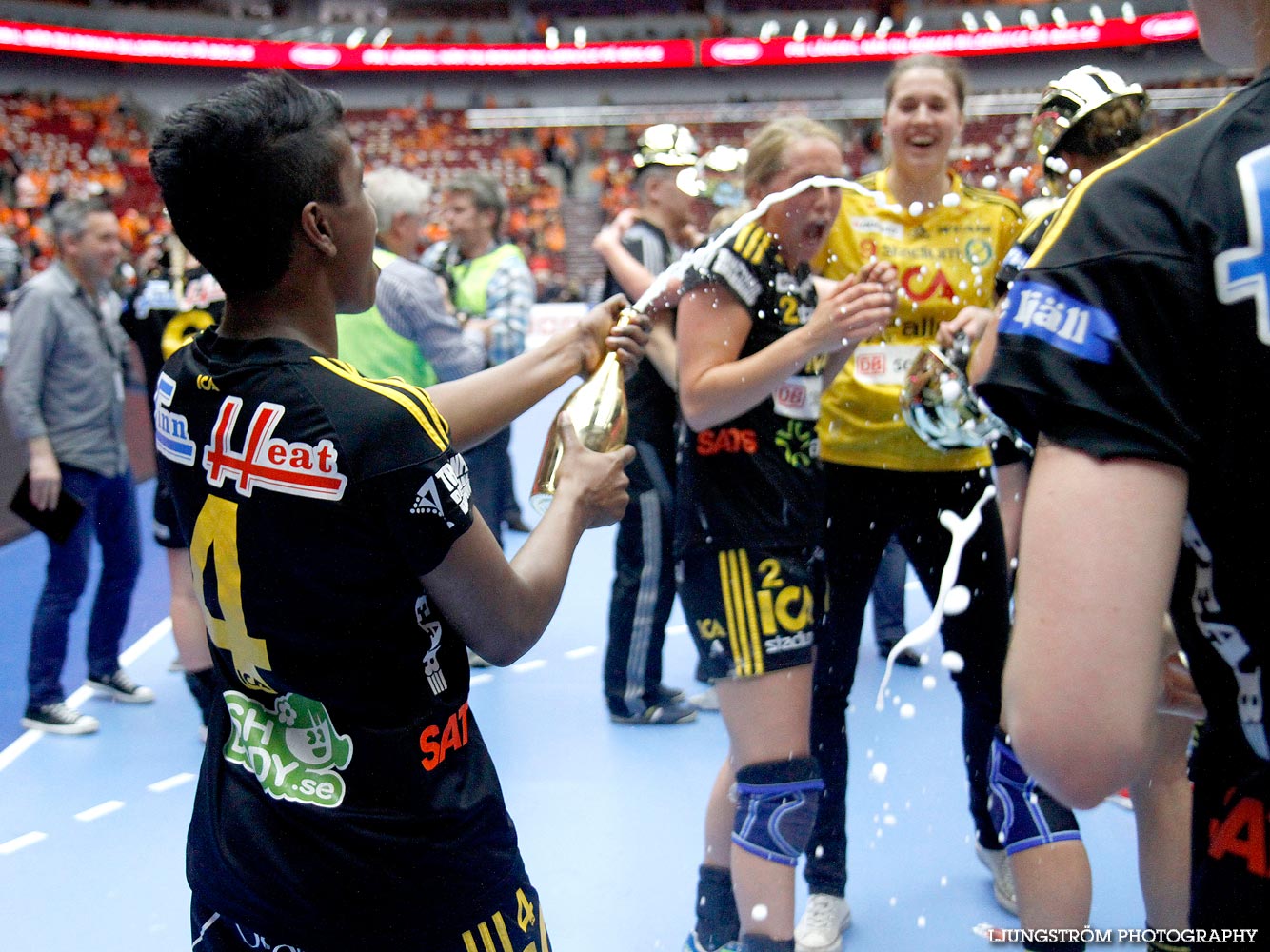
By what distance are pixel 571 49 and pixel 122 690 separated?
28.4 meters

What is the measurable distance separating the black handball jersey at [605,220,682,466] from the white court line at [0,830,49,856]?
2.32 metres

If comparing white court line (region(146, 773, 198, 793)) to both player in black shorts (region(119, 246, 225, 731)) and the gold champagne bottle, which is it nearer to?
player in black shorts (region(119, 246, 225, 731))

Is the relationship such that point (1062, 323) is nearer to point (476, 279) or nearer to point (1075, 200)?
point (1075, 200)

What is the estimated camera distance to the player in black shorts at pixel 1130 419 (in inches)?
29.0

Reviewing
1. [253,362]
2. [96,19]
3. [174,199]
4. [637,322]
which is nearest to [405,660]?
[253,362]

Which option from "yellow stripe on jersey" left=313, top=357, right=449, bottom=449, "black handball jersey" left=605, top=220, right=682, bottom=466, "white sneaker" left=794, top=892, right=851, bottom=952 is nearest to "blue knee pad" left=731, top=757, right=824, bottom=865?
"white sneaker" left=794, top=892, right=851, bottom=952

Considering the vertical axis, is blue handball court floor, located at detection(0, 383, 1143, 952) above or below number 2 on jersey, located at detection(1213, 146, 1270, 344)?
below

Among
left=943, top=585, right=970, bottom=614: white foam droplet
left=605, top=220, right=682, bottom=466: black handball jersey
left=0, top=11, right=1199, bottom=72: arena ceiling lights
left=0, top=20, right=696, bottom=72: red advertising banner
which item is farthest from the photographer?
left=0, top=20, right=696, bottom=72: red advertising banner

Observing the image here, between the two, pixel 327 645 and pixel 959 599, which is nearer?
pixel 327 645

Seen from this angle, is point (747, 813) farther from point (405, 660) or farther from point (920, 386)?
point (405, 660)

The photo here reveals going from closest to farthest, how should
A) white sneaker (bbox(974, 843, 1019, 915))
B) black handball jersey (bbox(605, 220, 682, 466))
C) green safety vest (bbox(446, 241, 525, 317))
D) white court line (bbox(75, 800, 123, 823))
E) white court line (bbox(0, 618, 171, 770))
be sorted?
white sneaker (bbox(974, 843, 1019, 915)) < white court line (bbox(75, 800, 123, 823)) < white court line (bbox(0, 618, 171, 770)) < black handball jersey (bbox(605, 220, 682, 466)) < green safety vest (bbox(446, 241, 525, 317))

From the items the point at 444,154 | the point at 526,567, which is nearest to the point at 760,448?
the point at 526,567

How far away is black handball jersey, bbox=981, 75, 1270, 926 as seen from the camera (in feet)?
2.41

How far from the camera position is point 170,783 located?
12.0ft
